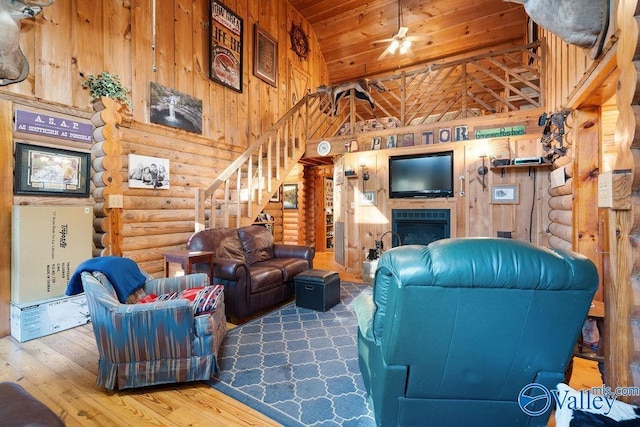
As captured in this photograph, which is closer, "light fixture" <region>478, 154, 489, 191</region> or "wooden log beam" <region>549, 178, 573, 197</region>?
"wooden log beam" <region>549, 178, 573, 197</region>

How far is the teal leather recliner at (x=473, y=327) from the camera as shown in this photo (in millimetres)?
1153

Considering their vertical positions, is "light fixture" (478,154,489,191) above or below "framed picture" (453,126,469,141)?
below

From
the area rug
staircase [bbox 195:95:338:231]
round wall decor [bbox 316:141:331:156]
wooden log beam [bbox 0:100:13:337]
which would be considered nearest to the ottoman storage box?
the area rug

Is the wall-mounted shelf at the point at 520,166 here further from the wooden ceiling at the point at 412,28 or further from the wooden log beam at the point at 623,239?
the wooden ceiling at the point at 412,28

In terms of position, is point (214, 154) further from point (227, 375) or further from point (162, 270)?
point (227, 375)

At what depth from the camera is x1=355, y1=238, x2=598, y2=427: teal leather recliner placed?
115 cm

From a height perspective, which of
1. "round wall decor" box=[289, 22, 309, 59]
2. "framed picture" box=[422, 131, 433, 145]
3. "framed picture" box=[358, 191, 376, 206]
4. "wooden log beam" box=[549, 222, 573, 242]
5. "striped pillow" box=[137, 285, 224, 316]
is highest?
"round wall decor" box=[289, 22, 309, 59]

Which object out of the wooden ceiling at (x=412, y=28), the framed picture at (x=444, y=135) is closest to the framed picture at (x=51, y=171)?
the framed picture at (x=444, y=135)

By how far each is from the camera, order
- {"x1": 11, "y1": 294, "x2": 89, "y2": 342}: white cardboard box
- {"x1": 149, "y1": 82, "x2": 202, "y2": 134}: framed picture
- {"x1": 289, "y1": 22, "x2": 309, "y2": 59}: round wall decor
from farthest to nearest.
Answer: {"x1": 289, "y1": 22, "x2": 309, "y2": 59}: round wall decor
{"x1": 149, "y1": 82, "x2": 202, "y2": 134}: framed picture
{"x1": 11, "y1": 294, "x2": 89, "y2": 342}: white cardboard box

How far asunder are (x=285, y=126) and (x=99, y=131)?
3.04 meters

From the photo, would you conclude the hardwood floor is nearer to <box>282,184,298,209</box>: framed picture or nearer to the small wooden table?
the small wooden table
